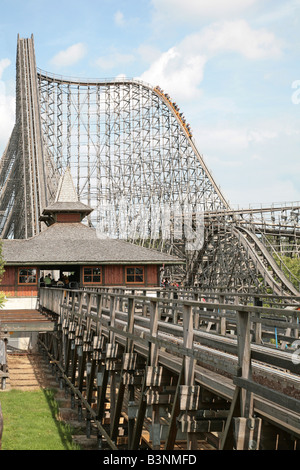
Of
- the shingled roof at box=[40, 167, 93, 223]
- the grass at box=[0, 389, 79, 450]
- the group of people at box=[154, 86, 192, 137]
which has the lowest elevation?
the grass at box=[0, 389, 79, 450]

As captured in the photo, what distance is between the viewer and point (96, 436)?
1117 centimetres

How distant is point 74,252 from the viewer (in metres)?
25.7

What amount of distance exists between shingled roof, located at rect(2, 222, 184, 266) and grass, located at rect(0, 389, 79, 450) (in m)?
9.93

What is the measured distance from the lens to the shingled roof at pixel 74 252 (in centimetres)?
2472

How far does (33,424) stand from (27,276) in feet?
46.1

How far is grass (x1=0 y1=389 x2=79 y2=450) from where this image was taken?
10414 millimetres

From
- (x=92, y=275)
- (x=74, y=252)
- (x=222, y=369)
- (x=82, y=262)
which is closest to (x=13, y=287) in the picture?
(x=74, y=252)

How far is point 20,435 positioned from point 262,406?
781 cm

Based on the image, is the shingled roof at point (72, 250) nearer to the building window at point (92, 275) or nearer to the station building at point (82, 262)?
the station building at point (82, 262)

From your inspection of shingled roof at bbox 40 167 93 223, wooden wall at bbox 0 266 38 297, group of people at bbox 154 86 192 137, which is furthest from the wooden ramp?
group of people at bbox 154 86 192 137

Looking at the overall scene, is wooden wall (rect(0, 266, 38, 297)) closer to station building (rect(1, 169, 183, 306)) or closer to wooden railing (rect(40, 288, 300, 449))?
station building (rect(1, 169, 183, 306))

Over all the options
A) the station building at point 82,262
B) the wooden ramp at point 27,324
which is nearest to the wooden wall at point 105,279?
the station building at point 82,262

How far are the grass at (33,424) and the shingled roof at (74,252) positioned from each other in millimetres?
9926
